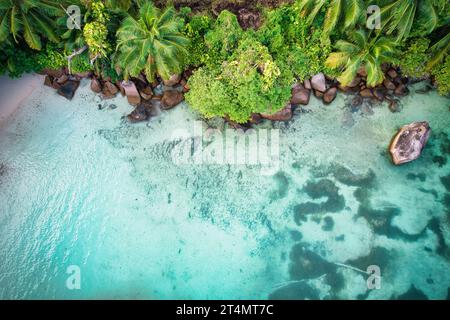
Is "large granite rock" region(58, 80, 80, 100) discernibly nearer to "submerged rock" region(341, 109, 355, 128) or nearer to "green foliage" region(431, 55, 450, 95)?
"submerged rock" region(341, 109, 355, 128)

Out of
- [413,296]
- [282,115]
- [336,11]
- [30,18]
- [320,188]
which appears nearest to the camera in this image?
[336,11]

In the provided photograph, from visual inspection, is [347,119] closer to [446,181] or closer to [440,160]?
[440,160]

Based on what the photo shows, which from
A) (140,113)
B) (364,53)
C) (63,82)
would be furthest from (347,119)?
(63,82)

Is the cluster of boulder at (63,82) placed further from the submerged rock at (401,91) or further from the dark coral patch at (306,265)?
the submerged rock at (401,91)

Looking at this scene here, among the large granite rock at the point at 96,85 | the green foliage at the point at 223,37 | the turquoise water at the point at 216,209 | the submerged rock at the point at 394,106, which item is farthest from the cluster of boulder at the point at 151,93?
the submerged rock at the point at 394,106

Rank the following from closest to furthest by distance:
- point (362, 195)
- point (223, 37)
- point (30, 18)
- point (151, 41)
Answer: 1. point (151, 41)
2. point (30, 18)
3. point (223, 37)
4. point (362, 195)
